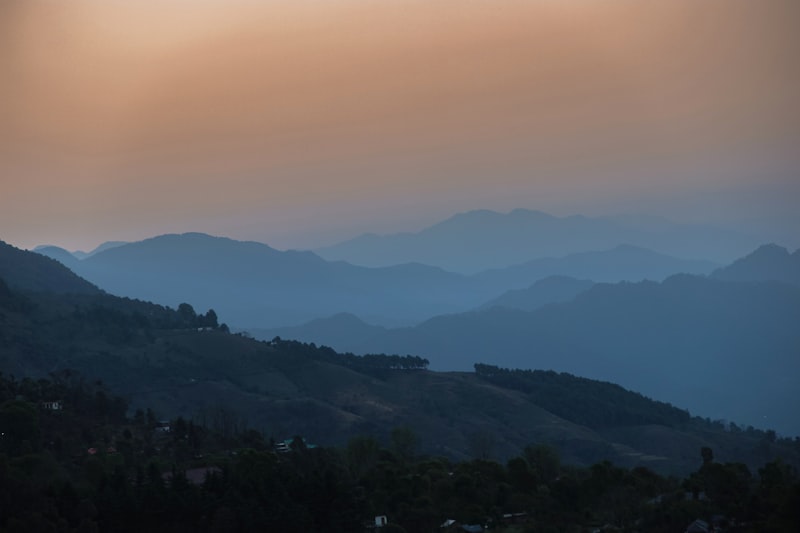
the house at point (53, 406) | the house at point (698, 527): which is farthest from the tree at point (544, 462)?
the house at point (53, 406)

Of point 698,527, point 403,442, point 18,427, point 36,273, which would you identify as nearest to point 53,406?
point 18,427

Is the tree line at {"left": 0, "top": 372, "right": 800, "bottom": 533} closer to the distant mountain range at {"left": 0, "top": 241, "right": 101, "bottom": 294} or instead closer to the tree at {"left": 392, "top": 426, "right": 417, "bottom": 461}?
the tree at {"left": 392, "top": 426, "right": 417, "bottom": 461}

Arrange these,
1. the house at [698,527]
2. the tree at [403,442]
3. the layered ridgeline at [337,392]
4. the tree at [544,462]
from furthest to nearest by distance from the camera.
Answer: the layered ridgeline at [337,392]
the tree at [403,442]
the tree at [544,462]
the house at [698,527]

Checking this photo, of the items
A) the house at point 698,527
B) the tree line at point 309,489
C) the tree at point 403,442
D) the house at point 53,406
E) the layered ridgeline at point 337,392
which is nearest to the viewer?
the house at point 698,527

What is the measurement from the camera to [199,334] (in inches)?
4562

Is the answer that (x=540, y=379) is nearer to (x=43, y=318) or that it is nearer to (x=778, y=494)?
(x=43, y=318)

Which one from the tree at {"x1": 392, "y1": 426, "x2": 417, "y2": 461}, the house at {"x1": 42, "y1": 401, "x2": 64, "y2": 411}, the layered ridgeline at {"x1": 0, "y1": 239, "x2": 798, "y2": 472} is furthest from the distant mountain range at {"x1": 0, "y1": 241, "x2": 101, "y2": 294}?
the tree at {"x1": 392, "y1": 426, "x2": 417, "y2": 461}

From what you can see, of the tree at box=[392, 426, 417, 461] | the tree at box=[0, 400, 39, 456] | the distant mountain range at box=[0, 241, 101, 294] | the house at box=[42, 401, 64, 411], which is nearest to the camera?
the tree at box=[0, 400, 39, 456]

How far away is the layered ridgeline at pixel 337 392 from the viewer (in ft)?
305

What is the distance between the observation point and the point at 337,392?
105938 mm

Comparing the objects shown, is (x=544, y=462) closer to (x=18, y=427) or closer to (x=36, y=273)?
(x=18, y=427)

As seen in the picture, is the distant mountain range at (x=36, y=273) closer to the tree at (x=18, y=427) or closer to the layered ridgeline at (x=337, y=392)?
the layered ridgeline at (x=337, y=392)

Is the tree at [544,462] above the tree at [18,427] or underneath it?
underneath

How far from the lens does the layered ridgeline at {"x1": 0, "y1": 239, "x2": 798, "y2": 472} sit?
93.0 metres
